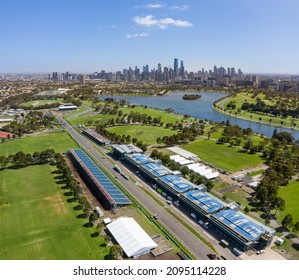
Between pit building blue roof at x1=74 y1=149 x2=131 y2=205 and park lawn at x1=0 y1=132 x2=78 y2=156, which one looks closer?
pit building blue roof at x1=74 y1=149 x2=131 y2=205

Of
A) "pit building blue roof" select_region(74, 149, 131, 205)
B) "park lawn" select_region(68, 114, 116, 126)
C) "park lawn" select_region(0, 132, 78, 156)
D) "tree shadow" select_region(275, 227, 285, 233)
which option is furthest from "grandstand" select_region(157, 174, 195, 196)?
"park lawn" select_region(68, 114, 116, 126)

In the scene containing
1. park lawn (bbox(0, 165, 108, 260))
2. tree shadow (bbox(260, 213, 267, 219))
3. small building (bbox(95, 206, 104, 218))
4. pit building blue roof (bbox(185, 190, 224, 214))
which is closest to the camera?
park lawn (bbox(0, 165, 108, 260))

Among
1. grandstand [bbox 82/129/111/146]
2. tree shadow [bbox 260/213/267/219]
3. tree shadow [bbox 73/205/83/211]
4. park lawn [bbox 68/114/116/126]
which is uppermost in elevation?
park lawn [bbox 68/114/116/126]

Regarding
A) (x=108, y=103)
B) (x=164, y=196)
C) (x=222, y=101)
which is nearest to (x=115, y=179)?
(x=164, y=196)

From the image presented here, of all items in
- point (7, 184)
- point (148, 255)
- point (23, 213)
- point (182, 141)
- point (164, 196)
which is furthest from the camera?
point (182, 141)

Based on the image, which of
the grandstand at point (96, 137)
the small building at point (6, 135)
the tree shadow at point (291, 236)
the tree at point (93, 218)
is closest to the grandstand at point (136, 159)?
the grandstand at point (96, 137)

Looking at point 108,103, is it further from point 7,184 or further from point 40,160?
point 7,184

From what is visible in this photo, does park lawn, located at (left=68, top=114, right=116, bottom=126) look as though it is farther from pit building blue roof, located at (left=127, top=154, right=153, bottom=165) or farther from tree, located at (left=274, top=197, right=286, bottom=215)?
tree, located at (left=274, top=197, right=286, bottom=215)
